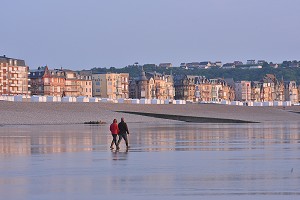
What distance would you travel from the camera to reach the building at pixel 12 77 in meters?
194

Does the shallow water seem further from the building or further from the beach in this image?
the building

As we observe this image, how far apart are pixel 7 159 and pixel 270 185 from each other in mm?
12818

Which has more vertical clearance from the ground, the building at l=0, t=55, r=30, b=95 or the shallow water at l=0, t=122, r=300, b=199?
the building at l=0, t=55, r=30, b=95

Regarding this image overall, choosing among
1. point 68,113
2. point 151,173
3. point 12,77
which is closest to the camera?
point 151,173

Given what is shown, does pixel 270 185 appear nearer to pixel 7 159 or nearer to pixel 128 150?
pixel 7 159

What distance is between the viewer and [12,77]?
196 metres

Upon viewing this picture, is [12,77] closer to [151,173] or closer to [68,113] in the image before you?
[68,113]

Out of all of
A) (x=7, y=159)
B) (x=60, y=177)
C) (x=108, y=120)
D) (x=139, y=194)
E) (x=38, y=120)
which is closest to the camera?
(x=139, y=194)

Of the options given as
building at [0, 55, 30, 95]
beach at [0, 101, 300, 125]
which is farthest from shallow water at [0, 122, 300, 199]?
building at [0, 55, 30, 95]

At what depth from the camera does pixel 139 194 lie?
727 inches

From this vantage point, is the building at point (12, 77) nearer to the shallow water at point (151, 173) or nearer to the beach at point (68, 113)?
the beach at point (68, 113)

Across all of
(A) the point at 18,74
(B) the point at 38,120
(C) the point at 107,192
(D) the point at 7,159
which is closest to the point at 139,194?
(C) the point at 107,192

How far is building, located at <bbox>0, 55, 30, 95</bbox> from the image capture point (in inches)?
7648

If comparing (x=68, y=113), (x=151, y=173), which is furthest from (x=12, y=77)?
(x=151, y=173)
